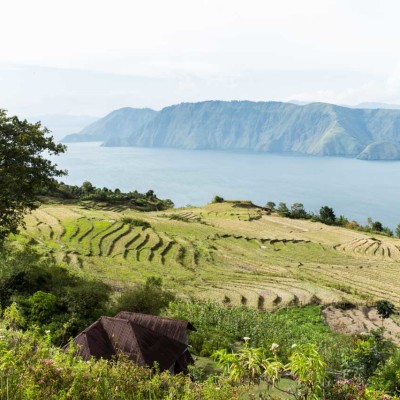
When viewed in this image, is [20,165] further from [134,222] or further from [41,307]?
[134,222]

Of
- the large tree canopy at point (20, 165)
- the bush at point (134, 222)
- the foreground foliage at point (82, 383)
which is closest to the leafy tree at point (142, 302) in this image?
the large tree canopy at point (20, 165)

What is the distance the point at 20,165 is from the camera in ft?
81.6

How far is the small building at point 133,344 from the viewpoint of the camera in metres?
13.9

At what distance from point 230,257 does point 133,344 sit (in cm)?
4293

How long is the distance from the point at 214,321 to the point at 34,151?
15.5m

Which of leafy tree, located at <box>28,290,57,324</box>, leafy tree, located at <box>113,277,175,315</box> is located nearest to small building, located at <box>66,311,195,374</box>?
leafy tree, located at <box>28,290,57,324</box>

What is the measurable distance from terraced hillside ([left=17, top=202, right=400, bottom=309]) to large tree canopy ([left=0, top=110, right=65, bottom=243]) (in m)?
10.8

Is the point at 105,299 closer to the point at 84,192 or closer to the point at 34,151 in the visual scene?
the point at 34,151

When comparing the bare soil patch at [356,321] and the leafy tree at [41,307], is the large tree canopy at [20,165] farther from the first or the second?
the bare soil patch at [356,321]

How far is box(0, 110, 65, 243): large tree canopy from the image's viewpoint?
79.7 feet

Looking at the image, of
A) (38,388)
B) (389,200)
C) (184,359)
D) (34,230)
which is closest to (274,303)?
(184,359)

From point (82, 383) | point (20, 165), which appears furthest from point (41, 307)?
point (82, 383)

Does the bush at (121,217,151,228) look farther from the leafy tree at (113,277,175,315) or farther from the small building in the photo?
the small building

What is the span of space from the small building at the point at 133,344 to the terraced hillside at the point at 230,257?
712 inches
